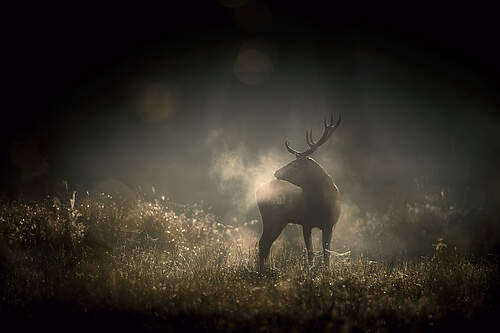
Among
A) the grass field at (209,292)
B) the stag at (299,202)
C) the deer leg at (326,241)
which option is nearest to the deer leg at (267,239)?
the stag at (299,202)

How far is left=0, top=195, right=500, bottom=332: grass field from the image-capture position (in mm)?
3863

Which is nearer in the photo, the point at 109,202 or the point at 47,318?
the point at 47,318

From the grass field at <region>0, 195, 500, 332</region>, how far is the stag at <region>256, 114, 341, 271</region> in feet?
1.74

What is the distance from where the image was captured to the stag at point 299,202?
5.65 m

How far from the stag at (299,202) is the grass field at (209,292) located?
53cm

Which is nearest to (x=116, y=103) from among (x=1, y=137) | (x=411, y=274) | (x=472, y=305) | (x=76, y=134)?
(x=76, y=134)

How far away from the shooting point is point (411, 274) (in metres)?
5.49

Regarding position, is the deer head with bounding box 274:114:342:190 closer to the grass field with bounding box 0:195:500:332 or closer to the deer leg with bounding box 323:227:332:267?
the deer leg with bounding box 323:227:332:267

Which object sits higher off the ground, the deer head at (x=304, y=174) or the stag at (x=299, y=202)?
the deer head at (x=304, y=174)

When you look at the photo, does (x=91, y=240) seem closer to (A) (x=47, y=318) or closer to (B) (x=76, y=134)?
(A) (x=47, y=318)

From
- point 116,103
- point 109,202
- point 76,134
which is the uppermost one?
point 116,103

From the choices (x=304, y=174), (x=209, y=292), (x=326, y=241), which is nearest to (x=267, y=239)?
(x=326, y=241)

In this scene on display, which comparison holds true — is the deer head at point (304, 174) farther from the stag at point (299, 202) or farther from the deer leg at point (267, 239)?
the deer leg at point (267, 239)

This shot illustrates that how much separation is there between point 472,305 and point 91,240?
5.92 meters
